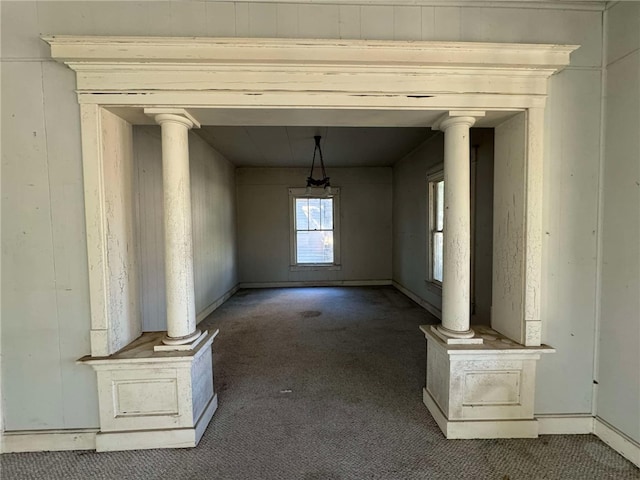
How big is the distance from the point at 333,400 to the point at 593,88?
2.69 metres

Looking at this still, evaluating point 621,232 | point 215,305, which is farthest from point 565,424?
point 215,305

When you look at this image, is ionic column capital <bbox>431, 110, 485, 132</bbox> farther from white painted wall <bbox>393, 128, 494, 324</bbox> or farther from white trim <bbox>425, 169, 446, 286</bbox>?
white trim <bbox>425, 169, 446, 286</bbox>

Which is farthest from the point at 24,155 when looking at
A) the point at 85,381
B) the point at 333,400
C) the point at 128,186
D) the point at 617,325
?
the point at 617,325

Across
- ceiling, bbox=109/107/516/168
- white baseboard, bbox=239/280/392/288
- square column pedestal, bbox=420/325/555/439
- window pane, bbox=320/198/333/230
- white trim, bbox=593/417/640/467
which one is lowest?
white baseboard, bbox=239/280/392/288

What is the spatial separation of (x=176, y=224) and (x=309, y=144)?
329 centimetres

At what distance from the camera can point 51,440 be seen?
171 cm

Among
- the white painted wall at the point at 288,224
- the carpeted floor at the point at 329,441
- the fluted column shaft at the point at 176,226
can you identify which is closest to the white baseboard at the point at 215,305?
the white painted wall at the point at 288,224

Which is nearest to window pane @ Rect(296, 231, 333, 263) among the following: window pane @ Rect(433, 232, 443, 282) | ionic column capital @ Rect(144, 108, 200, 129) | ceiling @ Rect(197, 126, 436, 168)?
ceiling @ Rect(197, 126, 436, 168)

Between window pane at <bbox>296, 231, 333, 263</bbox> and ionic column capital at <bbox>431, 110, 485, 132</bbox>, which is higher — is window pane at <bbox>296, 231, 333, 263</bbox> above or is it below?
below

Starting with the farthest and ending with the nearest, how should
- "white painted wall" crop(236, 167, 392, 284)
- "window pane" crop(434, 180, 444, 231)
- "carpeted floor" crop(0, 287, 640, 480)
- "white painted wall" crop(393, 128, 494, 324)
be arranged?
"white painted wall" crop(236, 167, 392, 284)
"window pane" crop(434, 180, 444, 231)
"white painted wall" crop(393, 128, 494, 324)
"carpeted floor" crop(0, 287, 640, 480)

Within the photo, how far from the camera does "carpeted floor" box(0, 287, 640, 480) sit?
154 centimetres

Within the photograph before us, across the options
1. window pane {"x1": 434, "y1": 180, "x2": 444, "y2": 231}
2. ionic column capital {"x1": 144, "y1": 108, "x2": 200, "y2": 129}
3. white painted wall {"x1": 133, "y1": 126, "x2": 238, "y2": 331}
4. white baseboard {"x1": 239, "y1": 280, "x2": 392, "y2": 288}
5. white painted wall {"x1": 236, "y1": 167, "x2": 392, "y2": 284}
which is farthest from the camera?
white baseboard {"x1": 239, "y1": 280, "x2": 392, "y2": 288}

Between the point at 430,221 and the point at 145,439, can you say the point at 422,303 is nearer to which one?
the point at 430,221

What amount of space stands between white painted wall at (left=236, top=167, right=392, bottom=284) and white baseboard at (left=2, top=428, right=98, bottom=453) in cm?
A: 471
